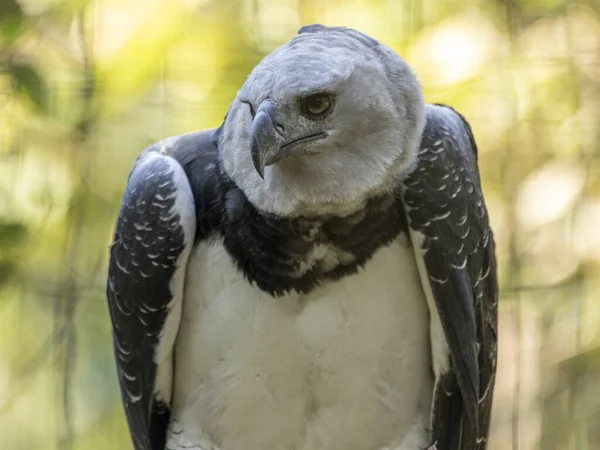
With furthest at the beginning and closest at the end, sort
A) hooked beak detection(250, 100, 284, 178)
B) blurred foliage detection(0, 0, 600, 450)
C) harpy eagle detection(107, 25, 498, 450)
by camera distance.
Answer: blurred foliage detection(0, 0, 600, 450) < harpy eagle detection(107, 25, 498, 450) < hooked beak detection(250, 100, 284, 178)

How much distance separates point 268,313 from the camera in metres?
2.21

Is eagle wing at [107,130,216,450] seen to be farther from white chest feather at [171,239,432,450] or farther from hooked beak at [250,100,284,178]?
hooked beak at [250,100,284,178]

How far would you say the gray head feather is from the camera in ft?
6.26

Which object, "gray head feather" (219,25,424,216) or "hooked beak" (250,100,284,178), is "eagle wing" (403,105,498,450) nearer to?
"gray head feather" (219,25,424,216)

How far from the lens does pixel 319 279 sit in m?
2.17

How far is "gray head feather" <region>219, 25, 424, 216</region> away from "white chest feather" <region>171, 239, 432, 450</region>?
239 mm

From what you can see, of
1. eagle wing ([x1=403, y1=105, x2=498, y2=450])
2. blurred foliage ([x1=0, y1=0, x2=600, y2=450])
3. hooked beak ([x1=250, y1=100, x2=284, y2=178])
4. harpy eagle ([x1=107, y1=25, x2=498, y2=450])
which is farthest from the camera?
blurred foliage ([x1=0, y1=0, x2=600, y2=450])

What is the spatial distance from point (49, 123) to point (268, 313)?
184 cm

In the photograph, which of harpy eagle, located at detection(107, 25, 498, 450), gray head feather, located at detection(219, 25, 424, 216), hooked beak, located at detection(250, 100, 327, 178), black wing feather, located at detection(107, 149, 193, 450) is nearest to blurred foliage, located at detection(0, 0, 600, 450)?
black wing feather, located at detection(107, 149, 193, 450)

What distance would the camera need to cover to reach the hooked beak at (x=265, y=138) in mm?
1878

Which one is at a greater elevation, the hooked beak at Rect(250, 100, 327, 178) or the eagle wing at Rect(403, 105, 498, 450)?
the hooked beak at Rect(250, 100, 327, 178)

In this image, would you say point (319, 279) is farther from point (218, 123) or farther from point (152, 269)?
point (218, 123)

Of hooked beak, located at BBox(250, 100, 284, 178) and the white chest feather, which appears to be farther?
the white chest feather

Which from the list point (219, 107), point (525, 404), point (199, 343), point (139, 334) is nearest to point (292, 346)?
point (199, 343)
